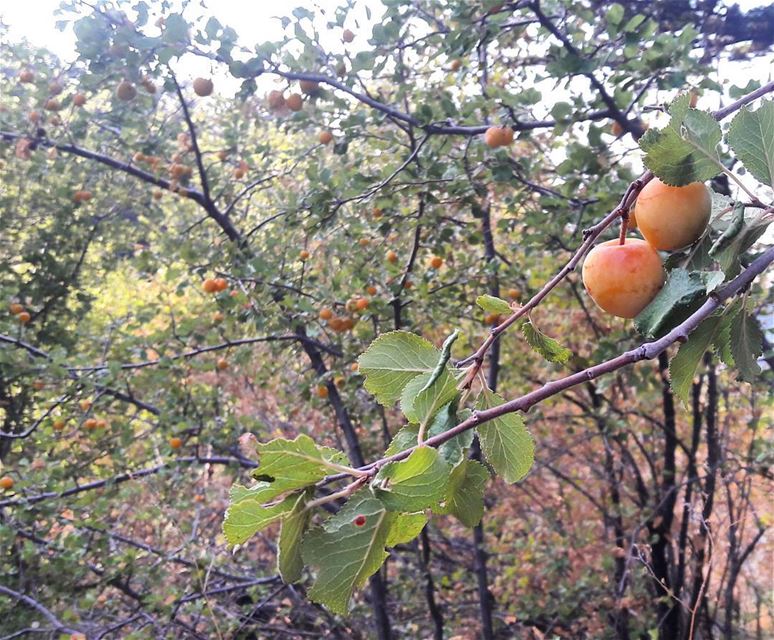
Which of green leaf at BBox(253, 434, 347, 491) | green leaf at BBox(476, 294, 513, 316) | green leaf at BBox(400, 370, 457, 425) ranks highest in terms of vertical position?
green leaf at BBox(476, 294, 513, 316)

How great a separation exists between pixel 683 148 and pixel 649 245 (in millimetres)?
120

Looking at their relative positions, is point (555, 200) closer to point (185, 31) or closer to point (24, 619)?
point (185, 31)

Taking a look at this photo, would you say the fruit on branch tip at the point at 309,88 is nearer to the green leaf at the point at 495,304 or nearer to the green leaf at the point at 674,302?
the green leaf at the point at 495,304

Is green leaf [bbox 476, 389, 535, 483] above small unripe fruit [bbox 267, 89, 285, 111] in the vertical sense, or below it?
Answer: below

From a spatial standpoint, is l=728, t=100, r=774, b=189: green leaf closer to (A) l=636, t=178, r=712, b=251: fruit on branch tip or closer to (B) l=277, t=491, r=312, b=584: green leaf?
(A) l=636, t=178, r=712, b=251: fruit on branch tip

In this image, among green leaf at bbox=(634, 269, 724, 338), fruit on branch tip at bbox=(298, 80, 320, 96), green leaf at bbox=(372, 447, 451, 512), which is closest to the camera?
green leaf at bbox=(372, 447, 451, 512)

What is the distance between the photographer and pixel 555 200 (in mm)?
2230

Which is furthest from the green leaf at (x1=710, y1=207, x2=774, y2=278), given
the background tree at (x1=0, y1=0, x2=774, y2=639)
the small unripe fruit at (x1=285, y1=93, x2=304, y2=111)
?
the small unripe fruit at (x1=285, y1=93, x2=304, y2=111)

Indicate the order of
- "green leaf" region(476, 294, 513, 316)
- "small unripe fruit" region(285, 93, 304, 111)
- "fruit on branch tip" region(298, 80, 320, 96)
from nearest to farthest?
"green leaf" region(476, 294, 513, 316), "fruit on branch tip" region(298, 80, 320, 96), "small unripe fruit" region(285, 93, 304, 111)

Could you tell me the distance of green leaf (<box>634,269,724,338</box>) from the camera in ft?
2.11

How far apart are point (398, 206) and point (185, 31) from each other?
3.70 ft

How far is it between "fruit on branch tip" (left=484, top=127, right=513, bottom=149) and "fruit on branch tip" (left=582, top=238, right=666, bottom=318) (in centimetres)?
153

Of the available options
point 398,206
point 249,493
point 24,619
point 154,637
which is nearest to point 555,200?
point 398,206

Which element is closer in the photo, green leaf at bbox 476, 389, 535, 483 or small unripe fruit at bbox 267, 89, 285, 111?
green leaf at bbox 476, 389, 535, 483
